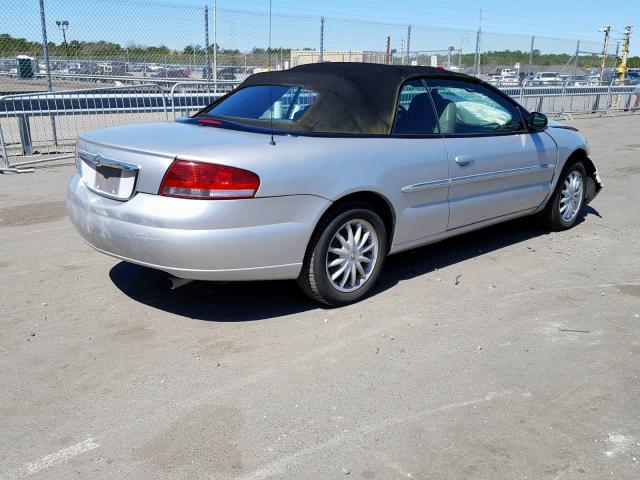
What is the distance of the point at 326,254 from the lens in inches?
165

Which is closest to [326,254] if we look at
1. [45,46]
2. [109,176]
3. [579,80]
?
[109,176]

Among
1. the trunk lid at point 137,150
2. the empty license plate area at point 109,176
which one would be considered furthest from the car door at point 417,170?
the empty license plate area at point 109,176

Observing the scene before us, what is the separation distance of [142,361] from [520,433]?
2.05 meters

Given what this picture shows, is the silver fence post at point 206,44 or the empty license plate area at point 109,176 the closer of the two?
the empty license plate area at point 109,176

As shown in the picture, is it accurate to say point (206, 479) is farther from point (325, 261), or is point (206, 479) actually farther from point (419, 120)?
point (419, 120)

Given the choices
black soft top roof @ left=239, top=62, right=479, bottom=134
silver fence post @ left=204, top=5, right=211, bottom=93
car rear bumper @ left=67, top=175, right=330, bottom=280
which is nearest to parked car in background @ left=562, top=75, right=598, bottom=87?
silver fence post @ left=204, top=5, right=211, bottom=93

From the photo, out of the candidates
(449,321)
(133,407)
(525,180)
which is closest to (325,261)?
Result: (449,321)

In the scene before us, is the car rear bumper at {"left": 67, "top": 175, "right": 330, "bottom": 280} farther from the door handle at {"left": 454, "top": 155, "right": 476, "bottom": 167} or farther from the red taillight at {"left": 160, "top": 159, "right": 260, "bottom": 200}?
the door handle at {"left": 454, "top": 155, "right": 476, "bottom": 167}

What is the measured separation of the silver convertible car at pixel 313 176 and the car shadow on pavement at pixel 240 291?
1.23ft

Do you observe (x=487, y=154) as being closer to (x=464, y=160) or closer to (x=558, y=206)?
(x=464, y=160)

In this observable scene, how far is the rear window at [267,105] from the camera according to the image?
4.43 metres

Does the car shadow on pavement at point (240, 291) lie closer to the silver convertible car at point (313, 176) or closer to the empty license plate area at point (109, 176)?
the silver convertible car at point (313, 176)

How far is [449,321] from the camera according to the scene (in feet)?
14.0

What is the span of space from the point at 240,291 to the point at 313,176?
4.01ft
